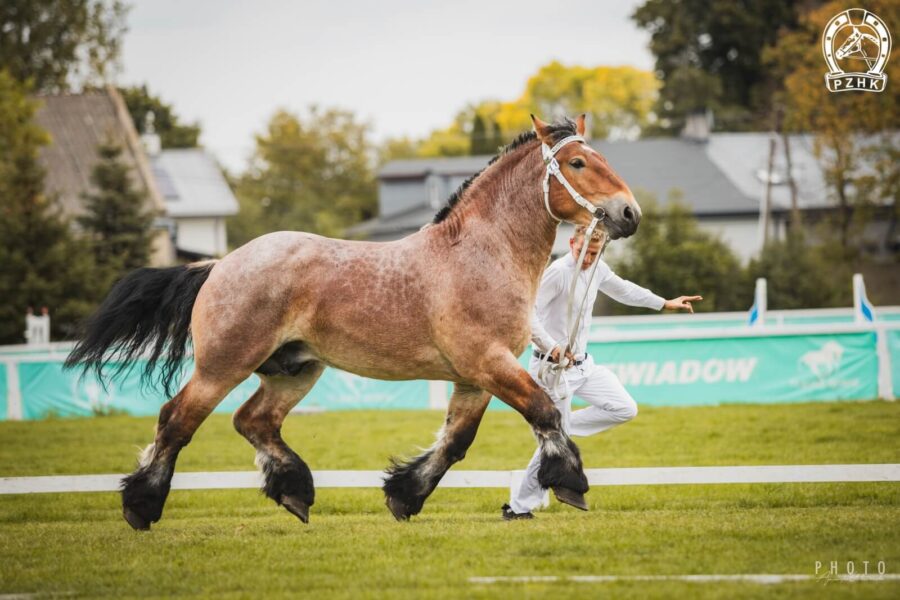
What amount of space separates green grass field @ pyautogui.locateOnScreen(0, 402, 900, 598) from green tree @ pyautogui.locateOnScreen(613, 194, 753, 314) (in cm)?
2289

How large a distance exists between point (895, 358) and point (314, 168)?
59.7 m

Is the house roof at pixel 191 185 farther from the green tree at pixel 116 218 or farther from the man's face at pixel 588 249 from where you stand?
the man's face at pixel 588 249

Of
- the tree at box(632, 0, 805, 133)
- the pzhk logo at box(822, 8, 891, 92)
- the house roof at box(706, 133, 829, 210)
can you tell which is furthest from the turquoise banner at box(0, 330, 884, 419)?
the tree at box(632, 0, 805, 133)

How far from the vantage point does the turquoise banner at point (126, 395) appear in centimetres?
1678

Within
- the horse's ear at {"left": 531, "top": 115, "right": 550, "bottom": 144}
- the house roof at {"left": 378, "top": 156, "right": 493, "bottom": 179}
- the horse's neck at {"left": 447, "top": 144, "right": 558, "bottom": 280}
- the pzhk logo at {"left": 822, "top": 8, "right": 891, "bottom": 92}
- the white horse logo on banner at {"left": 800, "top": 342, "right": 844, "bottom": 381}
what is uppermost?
the pzhk logo at {"left": 822, "top": 8, "right": 891, "bottom": 92}

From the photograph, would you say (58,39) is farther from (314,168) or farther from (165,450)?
(165,450)

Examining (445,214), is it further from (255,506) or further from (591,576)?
(255,506)

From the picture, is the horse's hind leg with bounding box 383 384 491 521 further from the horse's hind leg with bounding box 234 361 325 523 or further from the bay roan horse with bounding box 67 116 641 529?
the horse's hind leg with bounding box 234 361 325 523

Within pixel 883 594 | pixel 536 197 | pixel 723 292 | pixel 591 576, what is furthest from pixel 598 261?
pixel 723 292

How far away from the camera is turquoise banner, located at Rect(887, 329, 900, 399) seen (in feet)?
48.6

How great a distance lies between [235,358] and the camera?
271 inches

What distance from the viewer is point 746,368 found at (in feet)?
50.5

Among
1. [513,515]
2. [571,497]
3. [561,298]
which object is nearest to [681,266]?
[561,298]

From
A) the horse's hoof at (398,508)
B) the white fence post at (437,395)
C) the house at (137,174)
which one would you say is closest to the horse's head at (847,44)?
the horse's hoof at (398,508)
